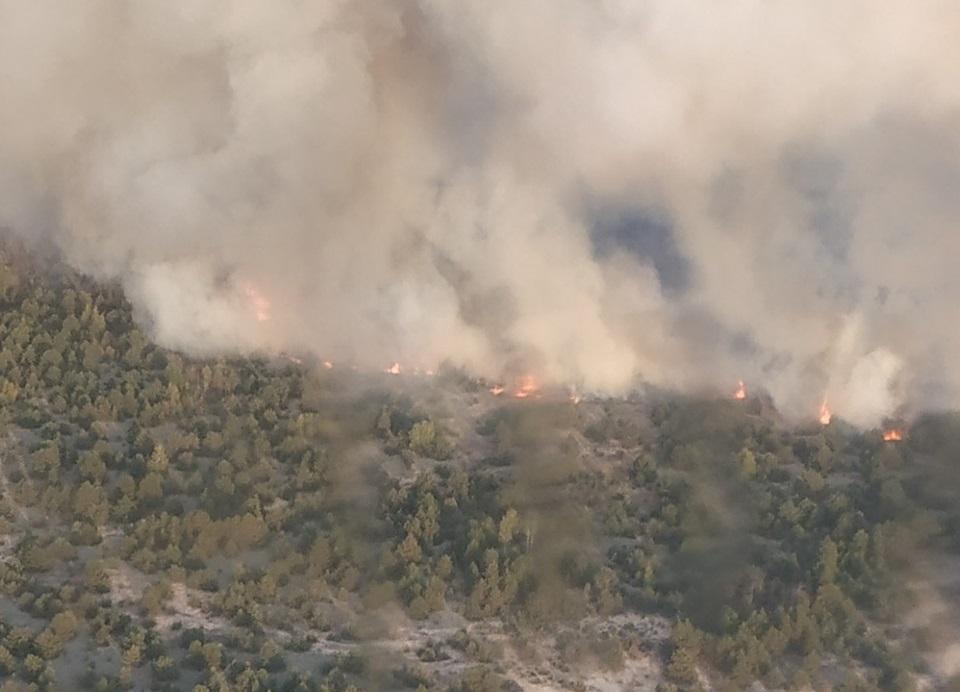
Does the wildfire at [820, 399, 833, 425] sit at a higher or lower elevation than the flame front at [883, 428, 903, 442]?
higher

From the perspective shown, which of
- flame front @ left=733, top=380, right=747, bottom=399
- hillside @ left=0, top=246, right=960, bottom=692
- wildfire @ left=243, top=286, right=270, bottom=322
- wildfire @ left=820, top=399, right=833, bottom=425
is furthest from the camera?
wildfire @ left=243, top=286, right=270, bottom=322

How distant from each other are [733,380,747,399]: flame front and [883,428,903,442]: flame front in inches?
109

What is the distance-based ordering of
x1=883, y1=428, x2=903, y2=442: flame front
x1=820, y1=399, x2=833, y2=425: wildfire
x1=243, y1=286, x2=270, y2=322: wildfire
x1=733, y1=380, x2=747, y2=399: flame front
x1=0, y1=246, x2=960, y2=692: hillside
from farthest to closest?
x1=243, y1=286, x2=270, y2=322: wildfire < x1=733, y1=380, x2=747, y2=399: flame front < x1=820, y1=399, x2=833, y2=425: wildfire < x1=883, y1=428, x2=903, y2=442: flame front < x1=0, y1=246, x2=960, y2=692: hillside

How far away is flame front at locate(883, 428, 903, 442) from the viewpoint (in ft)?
76.6

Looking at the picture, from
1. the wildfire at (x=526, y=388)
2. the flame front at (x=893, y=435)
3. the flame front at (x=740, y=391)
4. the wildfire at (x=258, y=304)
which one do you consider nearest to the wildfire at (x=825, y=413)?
the flame front at (x=893, y=435)

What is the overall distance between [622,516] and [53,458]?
31.8 ft

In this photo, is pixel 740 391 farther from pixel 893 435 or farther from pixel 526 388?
pixel 526 388

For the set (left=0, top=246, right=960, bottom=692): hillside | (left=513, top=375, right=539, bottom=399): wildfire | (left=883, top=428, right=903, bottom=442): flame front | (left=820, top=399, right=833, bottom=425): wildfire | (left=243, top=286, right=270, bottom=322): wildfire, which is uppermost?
(left=243, top=286, right=270, bottom=322): wildfire

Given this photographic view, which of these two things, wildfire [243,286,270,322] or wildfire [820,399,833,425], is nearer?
wildfire [820,399,833,425]

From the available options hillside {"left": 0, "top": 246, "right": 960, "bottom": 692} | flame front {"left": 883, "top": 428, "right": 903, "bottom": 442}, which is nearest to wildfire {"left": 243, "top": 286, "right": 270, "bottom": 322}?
hillside {"left": 0, "top": 246, "right": 960, "bottom": 692}

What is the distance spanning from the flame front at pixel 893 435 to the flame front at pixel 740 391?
9.11 feet

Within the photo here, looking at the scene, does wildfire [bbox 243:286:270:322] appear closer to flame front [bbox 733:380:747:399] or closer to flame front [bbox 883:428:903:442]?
flame front [bbox 733:380:747:399]

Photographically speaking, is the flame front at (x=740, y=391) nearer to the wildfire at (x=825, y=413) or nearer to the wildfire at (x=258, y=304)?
the wildfire at (x=825, y=413)

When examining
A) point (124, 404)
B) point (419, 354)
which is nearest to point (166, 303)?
point (124, 404)
